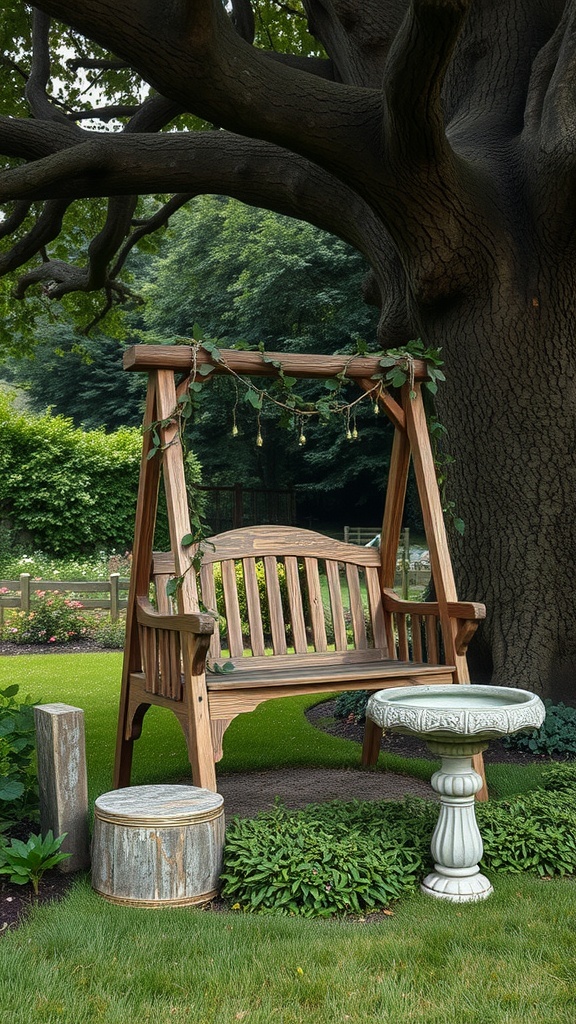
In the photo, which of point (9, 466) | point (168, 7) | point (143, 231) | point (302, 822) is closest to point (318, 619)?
point (302, 822)

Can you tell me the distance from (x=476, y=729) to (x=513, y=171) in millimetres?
4549

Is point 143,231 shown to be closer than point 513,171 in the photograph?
No

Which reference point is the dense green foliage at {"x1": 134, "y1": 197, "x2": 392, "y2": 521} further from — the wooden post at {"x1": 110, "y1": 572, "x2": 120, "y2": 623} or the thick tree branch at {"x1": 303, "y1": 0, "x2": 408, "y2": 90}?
the thick tree branch at {"x1": 303, "y1": 0, "x2": 408, "y2": 90}

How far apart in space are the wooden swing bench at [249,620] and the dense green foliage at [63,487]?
12484mm

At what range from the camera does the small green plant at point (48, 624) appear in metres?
12.0

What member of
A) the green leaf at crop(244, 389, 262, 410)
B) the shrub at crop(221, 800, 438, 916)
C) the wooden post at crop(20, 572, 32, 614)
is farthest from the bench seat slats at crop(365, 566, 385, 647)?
the wooden post at crop(20, 572, 32, 614)

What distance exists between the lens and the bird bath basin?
11.6 feet

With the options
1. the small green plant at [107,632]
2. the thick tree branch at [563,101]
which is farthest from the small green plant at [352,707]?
the small green plant at [107,632]

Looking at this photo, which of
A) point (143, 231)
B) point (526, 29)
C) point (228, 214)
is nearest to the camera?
point (526, 29)

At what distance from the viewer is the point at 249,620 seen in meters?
5.06

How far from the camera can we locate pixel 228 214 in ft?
93.1

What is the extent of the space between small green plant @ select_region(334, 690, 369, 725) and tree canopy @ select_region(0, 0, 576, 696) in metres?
1.13

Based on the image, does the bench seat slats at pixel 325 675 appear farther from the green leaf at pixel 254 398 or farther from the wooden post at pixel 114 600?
the wooden post at pixel 114 600

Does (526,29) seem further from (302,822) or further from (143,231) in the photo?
(302,822)
